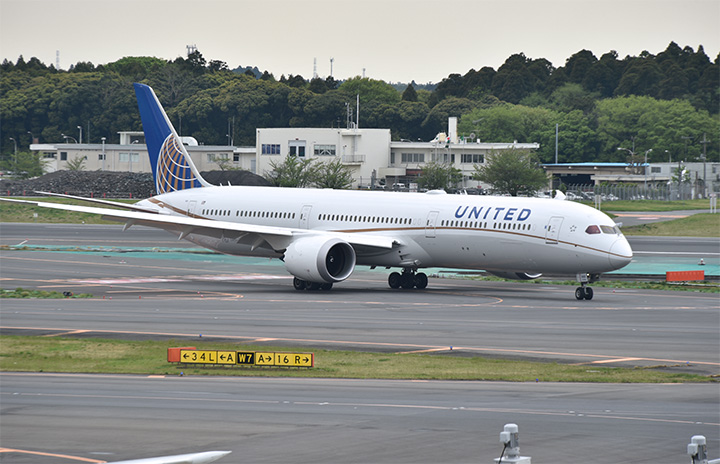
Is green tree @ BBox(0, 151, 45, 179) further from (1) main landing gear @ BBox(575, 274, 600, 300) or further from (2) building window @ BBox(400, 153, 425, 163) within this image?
(1) main landing gear @ BBox(575, 274, 600, 300)

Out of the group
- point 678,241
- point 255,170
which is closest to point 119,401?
point 678,241

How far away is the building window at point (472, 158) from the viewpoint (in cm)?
14918

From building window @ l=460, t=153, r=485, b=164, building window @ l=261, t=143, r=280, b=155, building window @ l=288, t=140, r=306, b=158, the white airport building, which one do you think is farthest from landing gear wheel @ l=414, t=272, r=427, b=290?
building window @ l=460, t=153, r=485, b=164

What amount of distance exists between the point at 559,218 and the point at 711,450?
27.4 metres

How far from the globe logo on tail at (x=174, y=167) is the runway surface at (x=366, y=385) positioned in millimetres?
6620

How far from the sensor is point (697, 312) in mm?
40125

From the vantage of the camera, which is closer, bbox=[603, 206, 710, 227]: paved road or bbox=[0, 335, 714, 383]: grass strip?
bbox=[0, 335, 714, 383]: grass strip

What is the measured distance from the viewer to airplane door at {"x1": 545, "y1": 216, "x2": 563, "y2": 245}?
44125 mm

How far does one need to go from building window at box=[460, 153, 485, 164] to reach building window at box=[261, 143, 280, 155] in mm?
30785

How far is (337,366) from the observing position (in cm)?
2688

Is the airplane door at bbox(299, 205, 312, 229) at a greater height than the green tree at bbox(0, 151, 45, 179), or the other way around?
the green tree at bbox(0, 151, 45, 179)

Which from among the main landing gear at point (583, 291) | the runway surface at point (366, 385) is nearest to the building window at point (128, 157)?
the runway surface at point (366, 385)

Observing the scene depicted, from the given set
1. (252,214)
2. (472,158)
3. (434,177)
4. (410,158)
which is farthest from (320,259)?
(472,158)

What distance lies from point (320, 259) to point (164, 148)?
1781 cm
